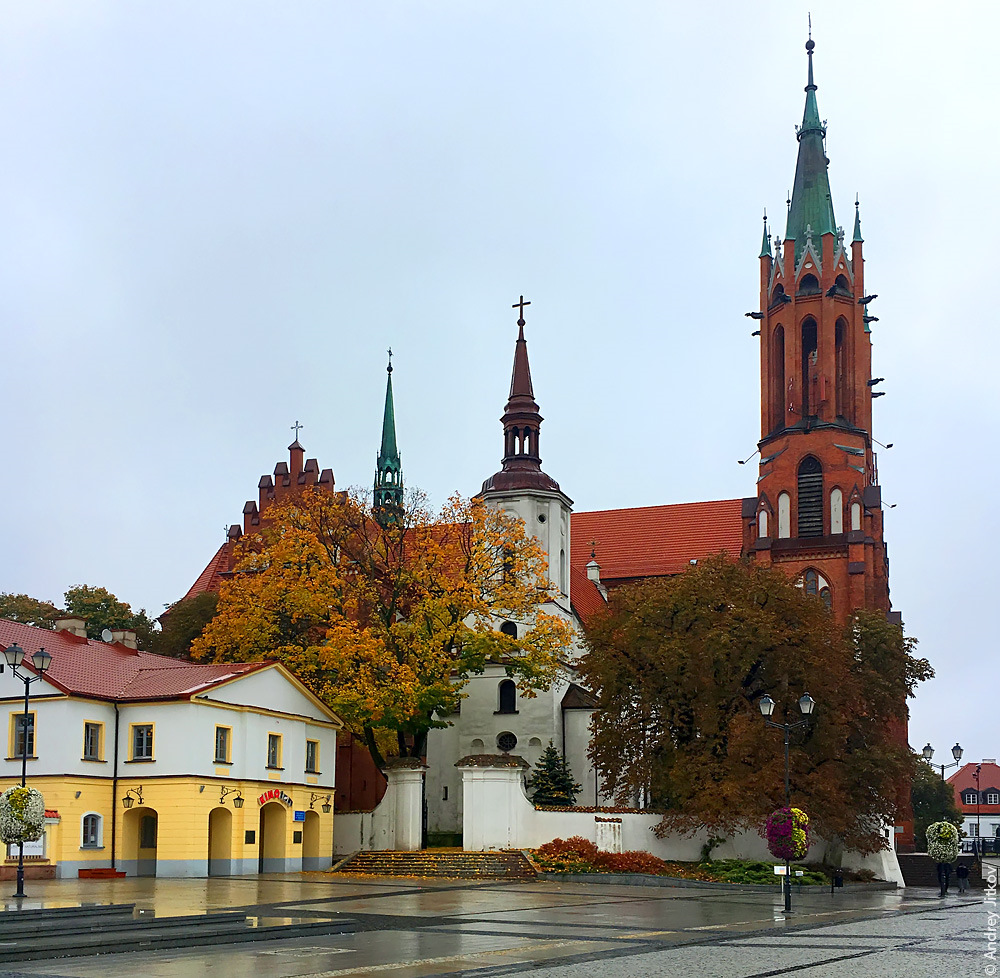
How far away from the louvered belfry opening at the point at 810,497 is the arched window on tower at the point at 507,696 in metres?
20.4

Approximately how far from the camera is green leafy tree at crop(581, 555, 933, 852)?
42.8m

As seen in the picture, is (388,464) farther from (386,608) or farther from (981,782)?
(981,782)

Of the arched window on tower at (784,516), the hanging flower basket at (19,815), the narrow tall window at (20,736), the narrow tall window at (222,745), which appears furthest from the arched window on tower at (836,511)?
the hanging flower basket at (19,815)

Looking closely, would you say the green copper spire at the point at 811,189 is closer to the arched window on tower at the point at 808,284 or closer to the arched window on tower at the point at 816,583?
the arched window on tower at the point at 808,284

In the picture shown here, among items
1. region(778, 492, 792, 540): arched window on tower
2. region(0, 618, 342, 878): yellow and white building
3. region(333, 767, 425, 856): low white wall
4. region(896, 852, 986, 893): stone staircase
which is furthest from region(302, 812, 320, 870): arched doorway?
region(778, 492, 792, 540): arched window on tower

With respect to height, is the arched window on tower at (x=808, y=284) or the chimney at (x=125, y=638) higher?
the arched window on tower at (x=808, y=284)

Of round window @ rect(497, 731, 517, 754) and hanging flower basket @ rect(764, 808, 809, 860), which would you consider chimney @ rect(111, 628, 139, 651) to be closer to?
round window @ rect(497, 731, 517, 754)

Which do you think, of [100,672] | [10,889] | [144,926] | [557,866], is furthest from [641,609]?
[144,926]

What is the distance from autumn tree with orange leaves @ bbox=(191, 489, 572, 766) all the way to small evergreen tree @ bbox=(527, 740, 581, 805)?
14.6ft

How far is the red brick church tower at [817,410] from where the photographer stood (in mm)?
69562

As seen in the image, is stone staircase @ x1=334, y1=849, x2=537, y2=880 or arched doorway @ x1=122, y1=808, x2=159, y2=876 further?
stone staircase @ x1=334, y1=849, x2=537, y2=880

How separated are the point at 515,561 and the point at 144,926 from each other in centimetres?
3202

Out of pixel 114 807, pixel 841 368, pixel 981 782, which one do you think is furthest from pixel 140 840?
pixel 981 782

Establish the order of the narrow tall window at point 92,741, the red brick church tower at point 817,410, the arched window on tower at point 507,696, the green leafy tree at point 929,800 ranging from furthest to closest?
the green leafy tree at point 929,800 < the red brick church tower at point 817,410 < the arched window on tower at point 507,696 < the narrow tall window at point 92,741
